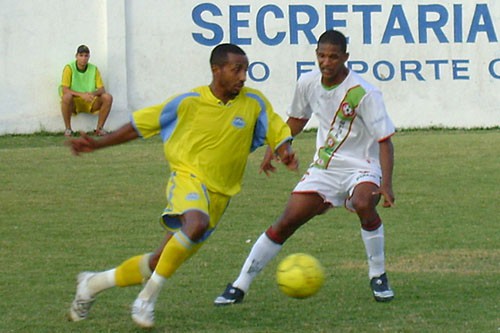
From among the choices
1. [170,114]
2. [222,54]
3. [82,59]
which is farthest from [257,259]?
[82,59]

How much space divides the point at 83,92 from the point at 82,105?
0.24m

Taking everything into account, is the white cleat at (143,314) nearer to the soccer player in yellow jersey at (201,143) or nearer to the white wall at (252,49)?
the soccer player in yellow jersey at (201,143)

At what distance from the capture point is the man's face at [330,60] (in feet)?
25.3

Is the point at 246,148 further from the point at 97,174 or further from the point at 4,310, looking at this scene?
the point at 97,174

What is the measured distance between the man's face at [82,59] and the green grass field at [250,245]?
8.06 ft

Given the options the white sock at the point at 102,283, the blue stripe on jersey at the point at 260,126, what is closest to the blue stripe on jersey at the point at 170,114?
the blue stripe on jersey at the point at 260,126

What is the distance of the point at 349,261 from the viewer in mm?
9539

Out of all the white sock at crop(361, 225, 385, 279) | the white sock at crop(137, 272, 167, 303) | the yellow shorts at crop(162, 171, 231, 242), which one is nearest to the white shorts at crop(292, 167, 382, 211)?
the white sock at crop(361, 225, 385, 279)

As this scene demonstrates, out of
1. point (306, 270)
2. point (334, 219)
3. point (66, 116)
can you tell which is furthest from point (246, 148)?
point (66, 116)

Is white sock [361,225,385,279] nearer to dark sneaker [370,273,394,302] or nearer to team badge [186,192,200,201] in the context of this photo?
dark sneaker [370,273,394,302]

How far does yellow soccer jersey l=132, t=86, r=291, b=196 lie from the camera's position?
7.22m

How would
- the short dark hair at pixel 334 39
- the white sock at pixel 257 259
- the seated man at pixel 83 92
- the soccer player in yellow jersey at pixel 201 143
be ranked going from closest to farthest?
the soccer player in yellow jersey at pixel 201 143
the short dark hair at pixel 334 39
the white sock at pixel 257 259
the seated man at pixel 83 92

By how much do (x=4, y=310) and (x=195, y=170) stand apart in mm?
1613

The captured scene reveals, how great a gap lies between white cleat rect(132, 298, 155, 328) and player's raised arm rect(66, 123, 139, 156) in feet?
3.20
